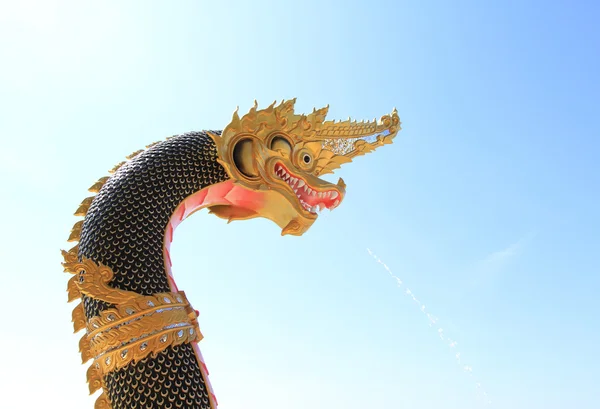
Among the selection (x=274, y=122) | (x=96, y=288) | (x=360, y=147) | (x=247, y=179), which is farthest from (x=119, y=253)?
(x=360, y=147)

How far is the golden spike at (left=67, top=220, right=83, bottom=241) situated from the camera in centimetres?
514

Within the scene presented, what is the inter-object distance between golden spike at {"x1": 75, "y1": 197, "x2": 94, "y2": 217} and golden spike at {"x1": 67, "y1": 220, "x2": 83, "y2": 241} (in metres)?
0.12

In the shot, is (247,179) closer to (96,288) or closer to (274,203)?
(274,203)

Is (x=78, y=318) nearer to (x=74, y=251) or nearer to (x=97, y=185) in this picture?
(x=74, y=251)

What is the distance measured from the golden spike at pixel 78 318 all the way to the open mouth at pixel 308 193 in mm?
2348

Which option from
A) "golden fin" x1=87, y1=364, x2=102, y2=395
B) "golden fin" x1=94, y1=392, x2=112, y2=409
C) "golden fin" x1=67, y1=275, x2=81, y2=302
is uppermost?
"golden fin" x1=67, y1=275, x2=81, y2=302

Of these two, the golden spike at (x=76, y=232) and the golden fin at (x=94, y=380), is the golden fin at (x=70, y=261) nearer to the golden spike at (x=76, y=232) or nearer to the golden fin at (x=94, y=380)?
the golden spike at (x=76, y=232)

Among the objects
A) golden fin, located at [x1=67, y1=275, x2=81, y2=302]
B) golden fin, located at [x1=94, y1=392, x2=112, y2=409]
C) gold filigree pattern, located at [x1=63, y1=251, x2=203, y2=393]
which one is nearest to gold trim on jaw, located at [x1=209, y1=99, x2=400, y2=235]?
gold filigree pattern, located at [x1=63, y1=251, x2=203, y2=393]

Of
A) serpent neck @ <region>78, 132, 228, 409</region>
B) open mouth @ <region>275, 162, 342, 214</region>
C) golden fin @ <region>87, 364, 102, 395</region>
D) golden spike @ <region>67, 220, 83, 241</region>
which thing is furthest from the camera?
open mouth @ <region>275, 162, 342, 214</region>

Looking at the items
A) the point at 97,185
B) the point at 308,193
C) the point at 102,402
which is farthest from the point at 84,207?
the point at 308,193

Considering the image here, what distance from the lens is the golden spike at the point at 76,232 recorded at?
5.14 m

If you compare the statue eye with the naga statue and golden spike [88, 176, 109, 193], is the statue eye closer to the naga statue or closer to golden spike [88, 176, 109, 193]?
the naga statue

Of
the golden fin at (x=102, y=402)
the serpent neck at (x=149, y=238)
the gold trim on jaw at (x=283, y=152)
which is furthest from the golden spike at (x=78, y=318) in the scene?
the gold trim on jaw at (x=283, y=152)

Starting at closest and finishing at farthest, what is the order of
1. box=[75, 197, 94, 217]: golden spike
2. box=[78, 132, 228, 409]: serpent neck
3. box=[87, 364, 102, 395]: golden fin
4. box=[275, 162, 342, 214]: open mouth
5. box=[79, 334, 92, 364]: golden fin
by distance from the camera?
1. box=[78, 132, 228, 409]: serpent neck
2. box=[87, 364, 102, 395]: golden fin
3. box=[79, 334, 92, 364]: golden fin
4. box=[75, 197, 94, 217]: golden spike
5. box=[275, 162, 342, 214]: open mouth
